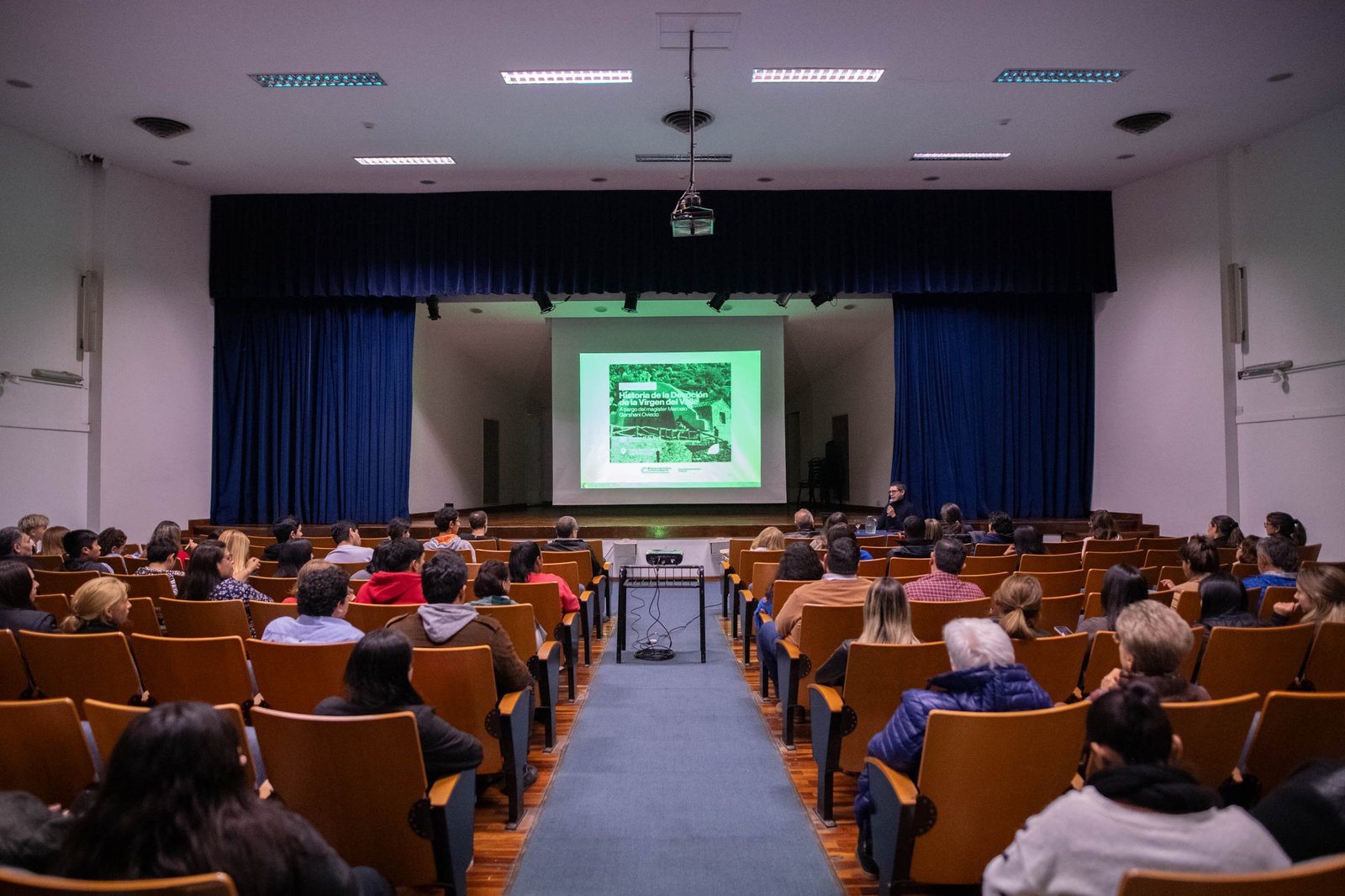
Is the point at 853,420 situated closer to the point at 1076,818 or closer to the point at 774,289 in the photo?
the point at 774,289

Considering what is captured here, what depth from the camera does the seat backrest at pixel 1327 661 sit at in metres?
3.21

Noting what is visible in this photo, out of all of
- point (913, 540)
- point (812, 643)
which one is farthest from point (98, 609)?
point (913, 540)

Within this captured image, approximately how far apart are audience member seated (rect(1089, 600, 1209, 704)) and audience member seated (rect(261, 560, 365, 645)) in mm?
2663

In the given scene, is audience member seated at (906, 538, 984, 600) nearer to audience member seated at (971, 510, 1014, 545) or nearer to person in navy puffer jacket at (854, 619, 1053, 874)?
person in navy puffer jacket at (854, 619, 1053, 874)

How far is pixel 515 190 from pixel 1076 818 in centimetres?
971

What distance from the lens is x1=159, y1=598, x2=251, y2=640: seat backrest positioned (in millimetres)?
3740

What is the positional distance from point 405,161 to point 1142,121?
772cm

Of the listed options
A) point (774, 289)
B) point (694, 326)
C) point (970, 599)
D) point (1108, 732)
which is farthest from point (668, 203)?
point (1108, 732)

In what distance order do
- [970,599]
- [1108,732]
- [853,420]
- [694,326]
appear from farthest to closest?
[853,420] < [694,326] < [970,599] < [1108,732]

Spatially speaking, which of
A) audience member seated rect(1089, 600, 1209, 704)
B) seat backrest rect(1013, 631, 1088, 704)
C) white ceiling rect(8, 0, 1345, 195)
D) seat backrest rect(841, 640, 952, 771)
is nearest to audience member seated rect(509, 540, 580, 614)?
seat backrest rect(841, 640, 952, 771)

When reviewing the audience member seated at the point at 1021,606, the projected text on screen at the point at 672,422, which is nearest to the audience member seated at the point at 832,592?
the audience member seated at the point at 1021,606

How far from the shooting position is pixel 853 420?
15117mm

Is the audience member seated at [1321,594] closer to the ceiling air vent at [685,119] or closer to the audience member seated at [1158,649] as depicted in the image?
the audience member seated at [1158,649]

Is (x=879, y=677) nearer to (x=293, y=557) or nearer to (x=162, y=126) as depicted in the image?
(x=293, y=557)
